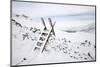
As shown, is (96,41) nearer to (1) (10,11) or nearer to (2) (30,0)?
(2) (30,0)

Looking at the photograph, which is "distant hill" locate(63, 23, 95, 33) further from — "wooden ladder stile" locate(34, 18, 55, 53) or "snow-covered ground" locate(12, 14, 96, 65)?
"wooden ladder stile" locate(34, 18, 55, 53)

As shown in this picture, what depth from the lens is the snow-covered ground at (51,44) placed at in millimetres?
2016

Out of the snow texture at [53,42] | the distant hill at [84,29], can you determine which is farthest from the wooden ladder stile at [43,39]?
the distant hill at [84,29]

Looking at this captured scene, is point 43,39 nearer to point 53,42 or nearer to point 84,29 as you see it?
point 53,42

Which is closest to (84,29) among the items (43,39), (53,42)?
(53,42)

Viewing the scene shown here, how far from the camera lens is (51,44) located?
2162 millimetres

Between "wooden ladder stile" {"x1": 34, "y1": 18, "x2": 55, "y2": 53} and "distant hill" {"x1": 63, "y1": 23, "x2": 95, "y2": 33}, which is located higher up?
"distant hill" {"x1": 63, "y1": 23, "x2": 95, "y2": 33}

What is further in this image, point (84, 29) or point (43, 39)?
point (84, 29)

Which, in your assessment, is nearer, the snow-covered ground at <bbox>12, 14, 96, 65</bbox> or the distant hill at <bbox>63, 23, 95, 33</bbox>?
the snow-covered ground at <bbox>12, 14, 96, 65</bbox>

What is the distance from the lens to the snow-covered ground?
202 cm

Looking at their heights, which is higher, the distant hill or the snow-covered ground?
the distant hill

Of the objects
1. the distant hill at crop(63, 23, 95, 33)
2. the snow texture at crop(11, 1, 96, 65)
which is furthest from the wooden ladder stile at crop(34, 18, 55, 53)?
the distant hill at crop(63, 23, 95, 33)

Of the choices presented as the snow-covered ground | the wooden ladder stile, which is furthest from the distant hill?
the wooden ladder stile

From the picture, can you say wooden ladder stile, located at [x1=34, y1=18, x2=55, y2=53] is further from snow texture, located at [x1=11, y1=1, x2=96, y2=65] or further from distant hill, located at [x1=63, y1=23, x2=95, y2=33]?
distant hill, located at [x1=63, y1=23, x2=95, y2=33]
